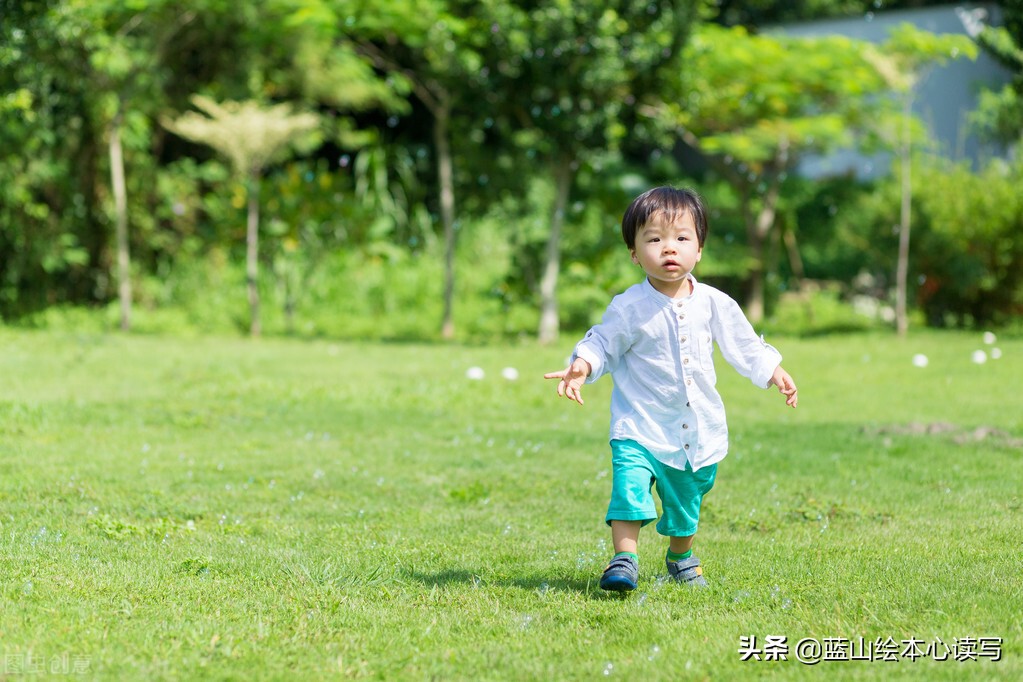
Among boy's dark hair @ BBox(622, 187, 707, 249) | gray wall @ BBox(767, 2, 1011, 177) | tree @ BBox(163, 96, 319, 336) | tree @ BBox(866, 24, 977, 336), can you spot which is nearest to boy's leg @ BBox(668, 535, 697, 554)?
boy's dark hair @ BBox(622, 187, 707, 249)

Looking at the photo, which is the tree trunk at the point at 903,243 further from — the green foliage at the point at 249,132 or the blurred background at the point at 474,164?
the green foliage at the point at 249,132

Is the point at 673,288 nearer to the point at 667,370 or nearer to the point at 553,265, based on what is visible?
the point at 667,370

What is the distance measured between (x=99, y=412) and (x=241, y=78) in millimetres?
12116

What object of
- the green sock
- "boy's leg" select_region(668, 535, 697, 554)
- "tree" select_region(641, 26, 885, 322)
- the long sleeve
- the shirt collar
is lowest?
the green sock

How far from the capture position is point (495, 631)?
3.70m

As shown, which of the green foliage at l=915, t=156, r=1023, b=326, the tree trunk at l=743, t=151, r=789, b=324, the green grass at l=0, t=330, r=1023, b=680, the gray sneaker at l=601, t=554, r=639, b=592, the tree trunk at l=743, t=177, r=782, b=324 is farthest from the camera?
the tree trunk at l=743, t=177, r=782, b=324

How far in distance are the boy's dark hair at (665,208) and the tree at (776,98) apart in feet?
37.5

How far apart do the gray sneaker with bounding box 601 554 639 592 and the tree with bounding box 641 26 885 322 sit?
11965 mm

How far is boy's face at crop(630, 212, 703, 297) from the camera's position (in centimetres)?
407

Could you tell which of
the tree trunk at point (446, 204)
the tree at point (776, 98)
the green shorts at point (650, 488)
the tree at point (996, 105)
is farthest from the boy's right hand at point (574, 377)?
the tree at point (996, 105)

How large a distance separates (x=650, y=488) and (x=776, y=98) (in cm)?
1344

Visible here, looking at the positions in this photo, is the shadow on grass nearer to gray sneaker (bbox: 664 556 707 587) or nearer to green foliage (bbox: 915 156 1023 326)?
gray sneaker (bbox: 664 556 707 587)

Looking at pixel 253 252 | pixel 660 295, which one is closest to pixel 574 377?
pixel 660 295

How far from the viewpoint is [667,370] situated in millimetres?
4191
